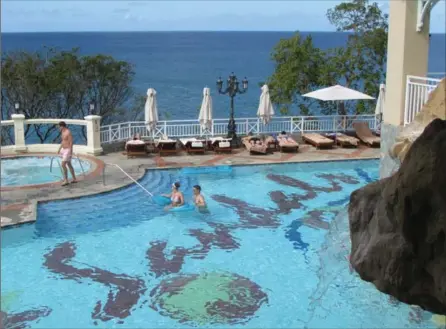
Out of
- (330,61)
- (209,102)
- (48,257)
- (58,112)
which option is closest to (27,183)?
(48,257)

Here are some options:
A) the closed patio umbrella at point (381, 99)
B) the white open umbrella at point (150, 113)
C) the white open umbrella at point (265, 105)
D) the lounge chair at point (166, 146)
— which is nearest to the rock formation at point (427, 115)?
the lounge chair at point (166, 146)

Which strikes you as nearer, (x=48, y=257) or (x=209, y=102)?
Result: (x=48, y=257)

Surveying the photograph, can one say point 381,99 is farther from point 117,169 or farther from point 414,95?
point 117,169

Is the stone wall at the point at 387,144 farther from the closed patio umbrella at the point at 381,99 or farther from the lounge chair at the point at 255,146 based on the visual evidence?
the closed patio umbrella at the point at 381,99

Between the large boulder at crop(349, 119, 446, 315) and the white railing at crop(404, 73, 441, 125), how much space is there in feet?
27.6

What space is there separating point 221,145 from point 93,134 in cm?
403

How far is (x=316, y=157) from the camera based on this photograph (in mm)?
18203

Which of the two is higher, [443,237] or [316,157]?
[443,237]

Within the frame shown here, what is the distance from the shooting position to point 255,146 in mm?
18641

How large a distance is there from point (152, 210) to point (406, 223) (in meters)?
10.6

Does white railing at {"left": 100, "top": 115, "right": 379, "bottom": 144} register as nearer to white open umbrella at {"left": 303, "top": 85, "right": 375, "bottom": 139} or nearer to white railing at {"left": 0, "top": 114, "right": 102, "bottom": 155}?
white open umbrella at {"left": 303, "top": 85, "right": 375, "bottom": 139}

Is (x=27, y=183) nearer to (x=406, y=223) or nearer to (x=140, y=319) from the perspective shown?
(x=140, y=319)

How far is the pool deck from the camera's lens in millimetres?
12742

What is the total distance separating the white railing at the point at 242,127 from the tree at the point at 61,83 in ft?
18.4
